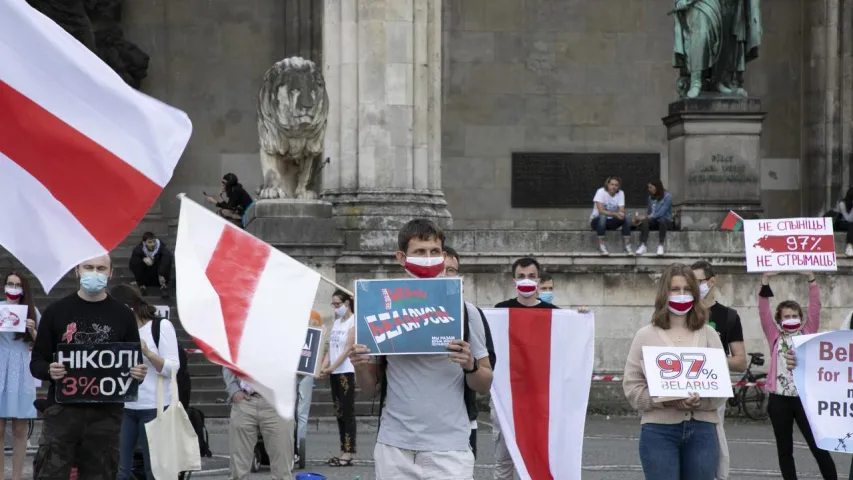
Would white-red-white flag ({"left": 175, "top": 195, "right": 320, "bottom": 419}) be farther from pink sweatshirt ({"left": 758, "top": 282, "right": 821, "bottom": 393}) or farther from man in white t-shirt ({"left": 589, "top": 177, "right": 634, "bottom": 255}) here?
man in white t-shirt ({"left": 589, "top": 177, "right": 634, "bottom": 255})

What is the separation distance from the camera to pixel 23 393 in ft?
44.4

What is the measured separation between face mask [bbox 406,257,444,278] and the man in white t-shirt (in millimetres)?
13778

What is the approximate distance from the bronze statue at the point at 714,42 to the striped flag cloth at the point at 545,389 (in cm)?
1275

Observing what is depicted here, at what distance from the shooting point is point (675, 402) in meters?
9.45

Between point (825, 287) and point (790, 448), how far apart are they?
9392mm

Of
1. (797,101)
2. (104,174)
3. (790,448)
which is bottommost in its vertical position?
(790,448)

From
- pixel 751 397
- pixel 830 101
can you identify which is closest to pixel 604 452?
pixel 751 397

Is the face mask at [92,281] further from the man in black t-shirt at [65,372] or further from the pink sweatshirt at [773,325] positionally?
the pink sweatshirt at [773,325]

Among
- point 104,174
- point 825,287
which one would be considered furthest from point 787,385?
point 825,287

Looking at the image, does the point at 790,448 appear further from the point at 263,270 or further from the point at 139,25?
the point at 139,25

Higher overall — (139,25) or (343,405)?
(139,25)

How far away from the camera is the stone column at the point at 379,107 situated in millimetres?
22219

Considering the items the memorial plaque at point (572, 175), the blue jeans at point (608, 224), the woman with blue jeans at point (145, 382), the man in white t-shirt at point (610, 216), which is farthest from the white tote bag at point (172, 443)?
the memorial plaque at point (572, 175)

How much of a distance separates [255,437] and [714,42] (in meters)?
12.6
